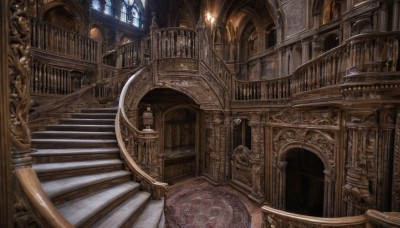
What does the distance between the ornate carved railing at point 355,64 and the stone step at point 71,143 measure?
4.99 metres

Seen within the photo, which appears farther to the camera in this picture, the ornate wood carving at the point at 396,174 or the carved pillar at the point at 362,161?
the carved pillar at the point at 362,161

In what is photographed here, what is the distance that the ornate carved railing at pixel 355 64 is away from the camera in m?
3.26

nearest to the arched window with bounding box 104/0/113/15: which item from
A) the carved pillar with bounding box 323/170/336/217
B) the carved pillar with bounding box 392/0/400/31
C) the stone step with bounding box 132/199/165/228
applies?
the stone step with bounding box 132/199/165/228

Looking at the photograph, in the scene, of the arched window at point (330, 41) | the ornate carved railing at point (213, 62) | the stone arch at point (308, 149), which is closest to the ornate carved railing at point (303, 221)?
the stone arch at point (308, 149)

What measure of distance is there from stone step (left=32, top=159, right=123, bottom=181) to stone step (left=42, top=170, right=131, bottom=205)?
0.08 meters

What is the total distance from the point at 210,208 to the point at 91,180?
4.89 metres

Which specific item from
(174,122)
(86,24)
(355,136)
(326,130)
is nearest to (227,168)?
(174,122)

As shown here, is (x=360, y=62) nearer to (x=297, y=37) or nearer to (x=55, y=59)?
(x=297, y=37)

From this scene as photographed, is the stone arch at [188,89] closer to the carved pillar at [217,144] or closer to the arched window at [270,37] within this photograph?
the carved pillar at [217,144]

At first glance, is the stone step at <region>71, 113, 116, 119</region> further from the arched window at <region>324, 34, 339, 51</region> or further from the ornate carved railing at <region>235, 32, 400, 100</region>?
the arched window at <region>324, 34, 339, 51</region>

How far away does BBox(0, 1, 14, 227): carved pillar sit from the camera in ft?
4.45

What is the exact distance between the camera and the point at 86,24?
9.86m

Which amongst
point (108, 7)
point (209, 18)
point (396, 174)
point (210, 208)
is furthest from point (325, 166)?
point (108, 7)

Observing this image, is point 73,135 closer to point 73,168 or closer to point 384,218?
point 73,168
